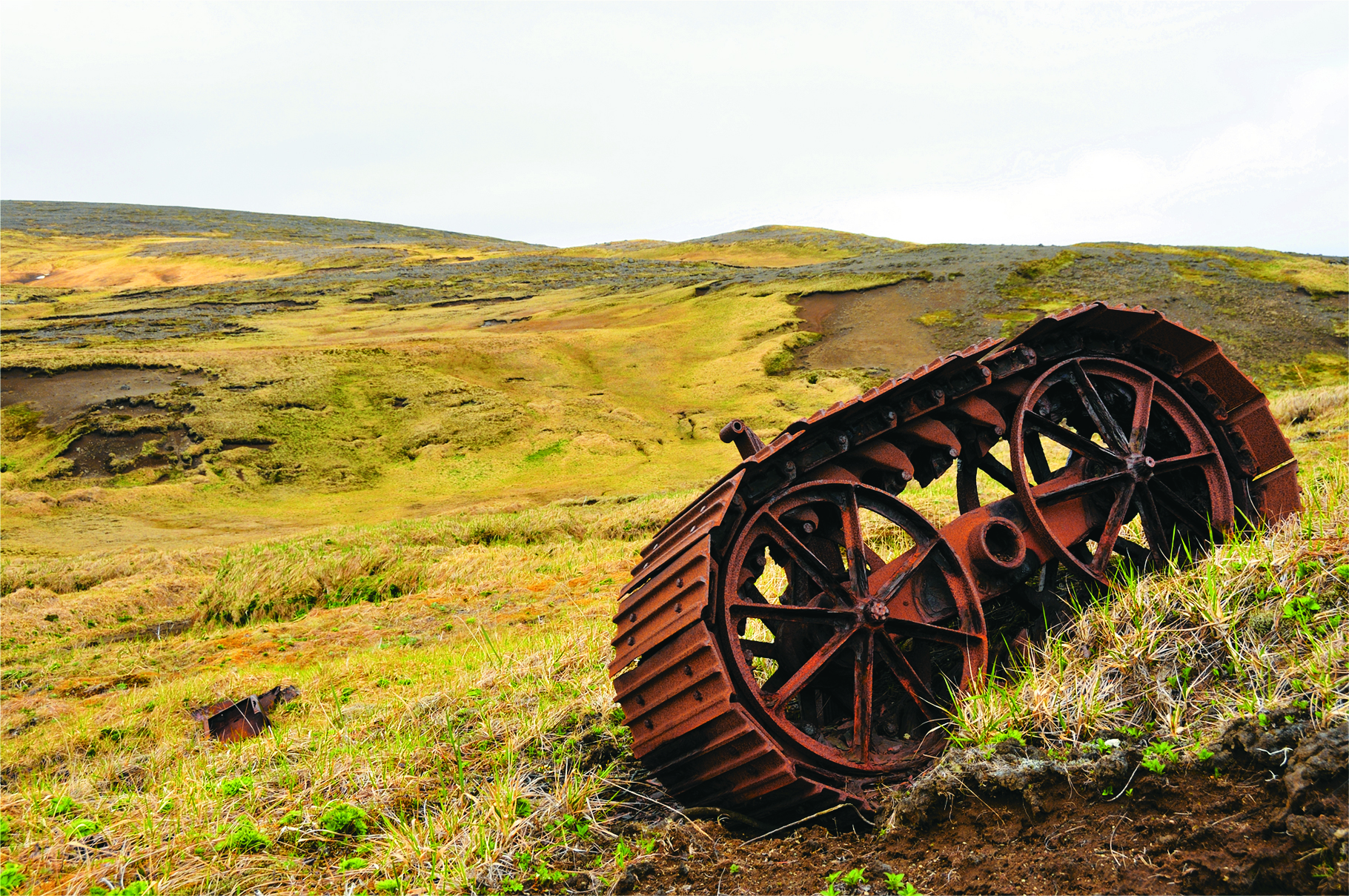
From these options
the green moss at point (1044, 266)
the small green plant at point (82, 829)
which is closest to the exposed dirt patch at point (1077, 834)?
the small green plant at point (82, 829)

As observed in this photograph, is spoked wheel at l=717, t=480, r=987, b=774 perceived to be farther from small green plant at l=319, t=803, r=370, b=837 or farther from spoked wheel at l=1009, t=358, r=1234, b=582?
small green plant at l=319, t=803, r=370, b=837

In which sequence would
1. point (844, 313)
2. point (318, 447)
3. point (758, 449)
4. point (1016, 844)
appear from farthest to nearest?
point (844, 313) < point (318, 447) < point (758, 449) < point (1016, 844)

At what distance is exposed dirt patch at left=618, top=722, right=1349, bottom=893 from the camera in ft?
8.09

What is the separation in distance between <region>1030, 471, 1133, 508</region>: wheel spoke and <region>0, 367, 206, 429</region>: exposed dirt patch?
29444mm

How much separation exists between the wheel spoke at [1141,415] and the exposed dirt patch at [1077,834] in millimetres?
2046

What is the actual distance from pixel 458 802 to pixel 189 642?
8.67 meters

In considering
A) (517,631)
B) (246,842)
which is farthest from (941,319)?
(246,842)

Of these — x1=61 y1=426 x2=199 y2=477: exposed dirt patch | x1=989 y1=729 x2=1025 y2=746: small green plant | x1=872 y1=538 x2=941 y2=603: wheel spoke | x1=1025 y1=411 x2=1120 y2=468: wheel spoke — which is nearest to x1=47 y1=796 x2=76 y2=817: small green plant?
x1=872 y1=538 x2=941 y2=603: wheel spoke

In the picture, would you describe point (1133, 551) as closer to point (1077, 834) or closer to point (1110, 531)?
point (1110, 531)

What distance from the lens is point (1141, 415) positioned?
15.2 feet

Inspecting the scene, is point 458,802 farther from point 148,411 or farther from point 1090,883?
point 148,411

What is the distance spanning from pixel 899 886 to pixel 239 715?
630cm

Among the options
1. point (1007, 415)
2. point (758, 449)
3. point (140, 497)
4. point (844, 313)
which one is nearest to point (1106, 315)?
point (1007, 415)

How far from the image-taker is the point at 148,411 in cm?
2656
